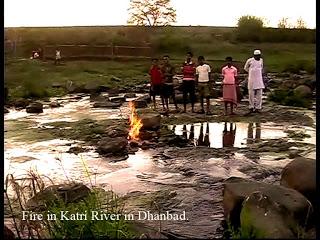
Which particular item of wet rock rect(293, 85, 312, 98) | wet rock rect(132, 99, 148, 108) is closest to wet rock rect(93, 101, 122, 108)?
wet rock rect(132, 99, 148, 108)

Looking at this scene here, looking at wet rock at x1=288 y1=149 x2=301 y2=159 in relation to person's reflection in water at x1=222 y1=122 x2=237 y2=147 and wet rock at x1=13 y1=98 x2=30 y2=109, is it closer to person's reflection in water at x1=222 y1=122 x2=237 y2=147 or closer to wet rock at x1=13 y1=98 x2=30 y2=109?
person's reflection in water at x1=222 y1=122 x2=237 y2=147

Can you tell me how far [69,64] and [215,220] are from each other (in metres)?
29.2

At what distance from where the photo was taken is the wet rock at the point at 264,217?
16.3ft

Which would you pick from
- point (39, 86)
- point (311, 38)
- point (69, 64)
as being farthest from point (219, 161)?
point (311, 38)

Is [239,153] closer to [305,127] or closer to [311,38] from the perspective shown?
[305,127]

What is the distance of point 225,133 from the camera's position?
40.0 ft

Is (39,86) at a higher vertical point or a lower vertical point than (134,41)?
lower

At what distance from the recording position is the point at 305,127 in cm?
1315

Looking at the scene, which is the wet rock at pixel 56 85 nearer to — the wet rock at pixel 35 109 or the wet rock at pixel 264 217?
the wet rock at pixel 35 109

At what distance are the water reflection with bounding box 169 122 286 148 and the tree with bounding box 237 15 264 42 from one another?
3229cm

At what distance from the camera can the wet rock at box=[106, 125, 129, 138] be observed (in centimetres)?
1215

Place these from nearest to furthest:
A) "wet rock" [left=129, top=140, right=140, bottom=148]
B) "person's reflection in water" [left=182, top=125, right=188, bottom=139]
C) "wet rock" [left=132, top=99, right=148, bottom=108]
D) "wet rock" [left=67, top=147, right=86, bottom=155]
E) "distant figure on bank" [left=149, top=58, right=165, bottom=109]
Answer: "wet rock" [left=67, top=147, right=86, bottom=155] < "wet rock" [left=129, top=140, right=140, bottom=148] < "person's reflection in water" [left=182, top=125, right=188, bottom=139] < "distant figure on bank" [left=149, top=58, right=165, bottom=109] < "wet rock" [left=132, top=99, right=148, bottom=108]

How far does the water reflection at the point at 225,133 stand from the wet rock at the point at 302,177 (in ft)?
12.9

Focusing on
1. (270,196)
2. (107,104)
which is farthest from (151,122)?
(270,196)
